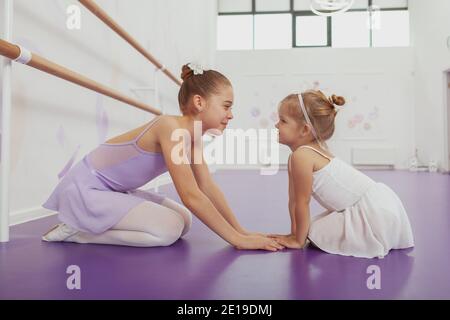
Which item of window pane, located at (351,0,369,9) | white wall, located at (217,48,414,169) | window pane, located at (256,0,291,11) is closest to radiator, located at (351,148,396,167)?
white wall, located at (217,48,414,169)

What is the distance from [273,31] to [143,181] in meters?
5.93

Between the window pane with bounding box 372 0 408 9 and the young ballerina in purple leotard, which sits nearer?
the young ballerina in purple leotard

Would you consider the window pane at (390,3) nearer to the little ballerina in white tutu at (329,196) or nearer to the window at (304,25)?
the window at (304,25)

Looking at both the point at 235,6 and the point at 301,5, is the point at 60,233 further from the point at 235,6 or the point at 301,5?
the point at 301,5

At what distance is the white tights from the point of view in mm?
1099

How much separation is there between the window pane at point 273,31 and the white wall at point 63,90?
3.95 meters

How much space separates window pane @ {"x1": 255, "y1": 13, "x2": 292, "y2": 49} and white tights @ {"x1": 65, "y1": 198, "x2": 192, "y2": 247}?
5.92 meters

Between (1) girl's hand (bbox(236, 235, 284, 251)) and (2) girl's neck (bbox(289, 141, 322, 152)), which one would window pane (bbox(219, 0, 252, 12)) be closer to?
(2) girl's neck (bbox(289, 141, 322, 152))

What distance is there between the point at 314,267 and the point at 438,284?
229mm

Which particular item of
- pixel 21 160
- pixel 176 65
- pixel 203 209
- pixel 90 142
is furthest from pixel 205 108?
pixel 176 65

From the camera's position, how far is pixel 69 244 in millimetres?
1118

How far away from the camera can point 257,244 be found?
105 cm

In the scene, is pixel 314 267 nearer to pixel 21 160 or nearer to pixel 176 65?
pixel 21 160

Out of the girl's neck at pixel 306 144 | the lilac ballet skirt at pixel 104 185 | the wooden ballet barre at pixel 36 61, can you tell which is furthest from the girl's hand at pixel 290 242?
the wooden ballet barre at pixel 36 61
